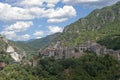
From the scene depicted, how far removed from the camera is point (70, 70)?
7700 cm

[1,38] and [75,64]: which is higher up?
[1,38]

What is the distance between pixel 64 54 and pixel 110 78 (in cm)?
3417

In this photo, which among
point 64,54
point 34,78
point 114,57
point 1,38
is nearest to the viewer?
point 34,78

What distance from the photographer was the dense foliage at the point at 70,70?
72.8m

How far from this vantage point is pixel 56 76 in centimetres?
7438

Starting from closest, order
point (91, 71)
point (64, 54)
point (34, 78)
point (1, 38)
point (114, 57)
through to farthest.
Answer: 1. point (34, 78)
2. point (91, 71)
3. point (114, 57)
4. point (64, 54)
5. point (1, 38)

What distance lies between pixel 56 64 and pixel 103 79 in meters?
13.7

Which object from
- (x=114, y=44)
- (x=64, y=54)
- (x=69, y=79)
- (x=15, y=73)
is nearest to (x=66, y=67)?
(x=69, y=79)

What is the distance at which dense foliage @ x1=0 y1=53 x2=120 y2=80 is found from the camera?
7281 cm

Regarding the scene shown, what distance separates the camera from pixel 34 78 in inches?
2815

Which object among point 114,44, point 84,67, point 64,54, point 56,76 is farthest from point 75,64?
point 114,44

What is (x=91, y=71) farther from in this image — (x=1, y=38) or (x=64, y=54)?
(x=1, y=38)

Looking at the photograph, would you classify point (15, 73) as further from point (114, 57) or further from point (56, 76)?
point (114, 57)

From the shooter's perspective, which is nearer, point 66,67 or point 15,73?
point 15,73
